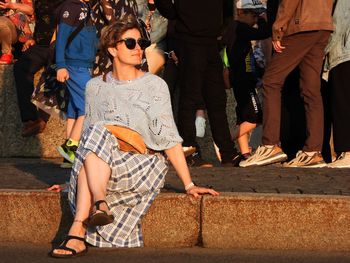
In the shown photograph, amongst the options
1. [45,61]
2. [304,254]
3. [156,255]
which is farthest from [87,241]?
[45,61]

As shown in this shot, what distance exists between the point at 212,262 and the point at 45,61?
5144 millimetres

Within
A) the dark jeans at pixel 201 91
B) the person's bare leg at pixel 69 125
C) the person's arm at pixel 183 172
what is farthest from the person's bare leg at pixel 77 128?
the person's arm at pixel 183 172

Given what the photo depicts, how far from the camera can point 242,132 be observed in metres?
10.1

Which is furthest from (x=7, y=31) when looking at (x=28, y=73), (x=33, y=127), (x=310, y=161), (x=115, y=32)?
(x=115, y=32)

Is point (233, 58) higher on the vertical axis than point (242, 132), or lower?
higher

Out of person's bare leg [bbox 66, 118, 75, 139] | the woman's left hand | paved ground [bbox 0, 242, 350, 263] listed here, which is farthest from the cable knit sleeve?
person's bare leg [bbox 66, 118, 75, 139]

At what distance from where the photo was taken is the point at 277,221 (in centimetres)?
683

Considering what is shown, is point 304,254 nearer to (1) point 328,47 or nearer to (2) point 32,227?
(2) point 32,227

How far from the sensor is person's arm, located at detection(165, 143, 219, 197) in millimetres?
6961

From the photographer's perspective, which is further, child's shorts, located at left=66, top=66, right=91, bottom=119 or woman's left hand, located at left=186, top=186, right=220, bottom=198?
child's shorts, located at left=66, top=66, right=91, bottom=119

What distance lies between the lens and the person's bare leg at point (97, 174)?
677 centimetres

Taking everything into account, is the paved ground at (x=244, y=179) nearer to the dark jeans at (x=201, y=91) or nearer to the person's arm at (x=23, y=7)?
the dark jeans at (x=201, y=91)

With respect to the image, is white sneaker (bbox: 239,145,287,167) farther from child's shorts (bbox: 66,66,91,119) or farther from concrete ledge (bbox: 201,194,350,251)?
concrete ledge (bbox: 201,194,350,251)

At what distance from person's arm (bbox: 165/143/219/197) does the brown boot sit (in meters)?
4.74
